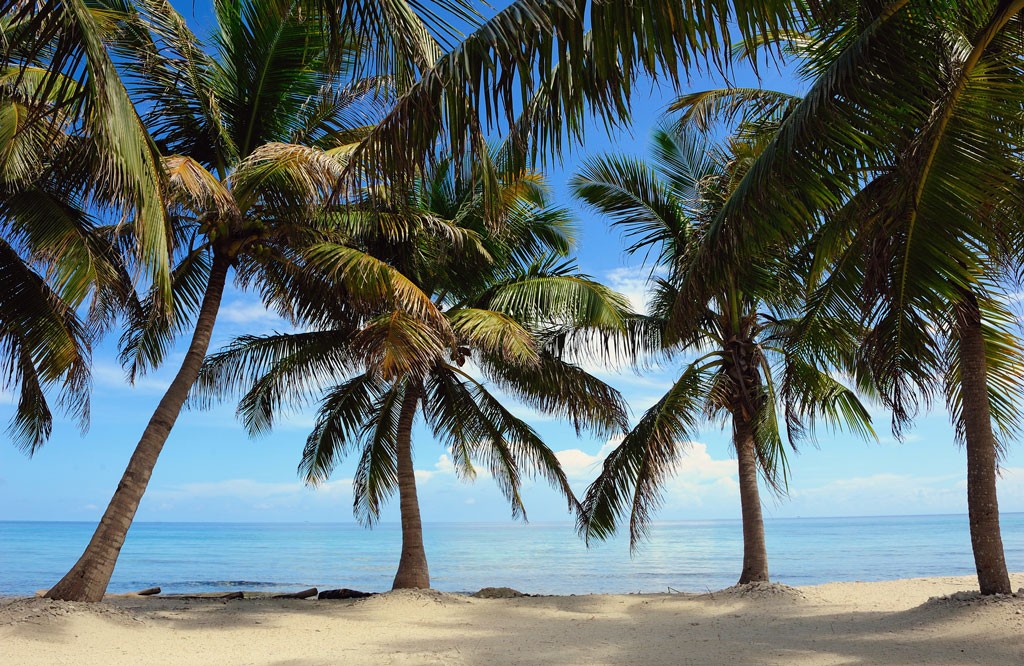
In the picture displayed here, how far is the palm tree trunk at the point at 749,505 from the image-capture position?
11055 millimetres

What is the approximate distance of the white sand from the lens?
21.2ft

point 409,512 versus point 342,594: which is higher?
point 409,512

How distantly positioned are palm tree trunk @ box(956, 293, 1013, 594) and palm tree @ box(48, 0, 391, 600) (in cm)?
694

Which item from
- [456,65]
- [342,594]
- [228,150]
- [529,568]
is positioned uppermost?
[228,150]

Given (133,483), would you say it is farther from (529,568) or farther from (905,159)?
(529,568)

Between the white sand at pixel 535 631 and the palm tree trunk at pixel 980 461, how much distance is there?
35 centimetres

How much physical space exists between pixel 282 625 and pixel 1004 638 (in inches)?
285

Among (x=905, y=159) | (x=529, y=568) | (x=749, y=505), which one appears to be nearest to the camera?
(x=905, y=159)

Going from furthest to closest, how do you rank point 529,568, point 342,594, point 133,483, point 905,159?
point 529,568 < point 342,594 < point 133,483 < point 905,159

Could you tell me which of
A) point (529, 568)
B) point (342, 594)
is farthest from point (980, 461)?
point (529, 568)

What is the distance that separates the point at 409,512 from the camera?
1183 cm

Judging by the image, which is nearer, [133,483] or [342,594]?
[133,483]

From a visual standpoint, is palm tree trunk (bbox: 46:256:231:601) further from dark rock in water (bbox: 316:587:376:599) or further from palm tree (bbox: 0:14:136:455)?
dark rock in water (bbox: 316:587:376:599)

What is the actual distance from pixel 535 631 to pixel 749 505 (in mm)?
4381
